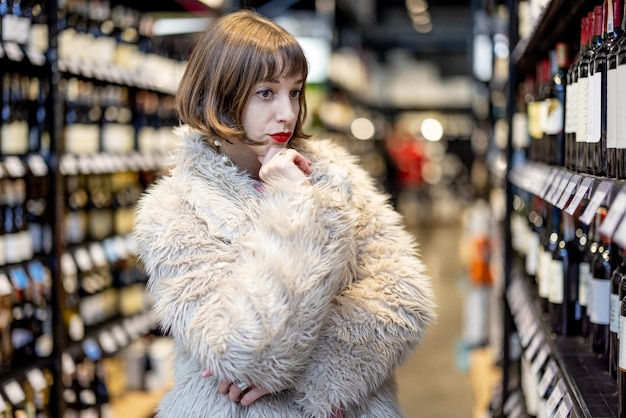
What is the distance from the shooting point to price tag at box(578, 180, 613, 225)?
138 centimetres

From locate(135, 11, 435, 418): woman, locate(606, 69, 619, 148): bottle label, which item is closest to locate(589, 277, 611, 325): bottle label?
locate(135, 11, 435, 418): woman

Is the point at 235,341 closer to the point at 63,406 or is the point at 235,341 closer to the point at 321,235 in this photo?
the point at 321,235

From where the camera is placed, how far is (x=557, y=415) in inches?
76.0

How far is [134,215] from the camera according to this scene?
3.86m

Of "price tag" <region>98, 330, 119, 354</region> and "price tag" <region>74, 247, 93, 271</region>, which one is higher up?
"price tag" <region>74, 247, 93, 271</region>

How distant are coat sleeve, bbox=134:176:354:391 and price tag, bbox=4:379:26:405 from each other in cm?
132

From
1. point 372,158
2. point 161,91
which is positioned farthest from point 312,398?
point 372,158

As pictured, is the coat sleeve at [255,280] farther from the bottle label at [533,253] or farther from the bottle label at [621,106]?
the bottle label at [533,253]

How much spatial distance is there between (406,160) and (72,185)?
12047 mm

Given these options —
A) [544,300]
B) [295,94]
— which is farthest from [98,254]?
[295,94]

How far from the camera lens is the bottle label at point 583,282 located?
2482 mm

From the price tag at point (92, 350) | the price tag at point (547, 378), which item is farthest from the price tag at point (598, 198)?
the price tag at point (92, 350)

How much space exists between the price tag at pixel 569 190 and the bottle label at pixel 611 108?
132 millimetres

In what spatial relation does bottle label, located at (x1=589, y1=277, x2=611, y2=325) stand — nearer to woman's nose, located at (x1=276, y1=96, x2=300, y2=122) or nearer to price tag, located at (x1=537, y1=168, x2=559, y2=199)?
price tag, located at (x1=537, y1=168, x2=559, y2=199)
